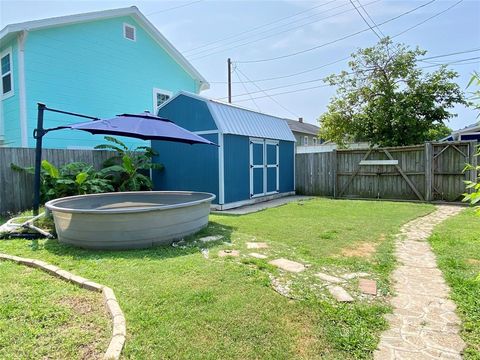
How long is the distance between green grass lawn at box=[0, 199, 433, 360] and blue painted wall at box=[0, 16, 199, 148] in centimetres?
663

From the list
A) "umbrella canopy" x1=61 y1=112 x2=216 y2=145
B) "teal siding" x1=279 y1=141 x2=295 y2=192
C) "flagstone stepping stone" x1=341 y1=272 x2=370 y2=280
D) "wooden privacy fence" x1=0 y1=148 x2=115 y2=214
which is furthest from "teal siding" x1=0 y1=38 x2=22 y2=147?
"flagstone stepping stone" x1=341 y1=272 x2=370 y2=280

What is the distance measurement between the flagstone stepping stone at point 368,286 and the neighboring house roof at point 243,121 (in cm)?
596

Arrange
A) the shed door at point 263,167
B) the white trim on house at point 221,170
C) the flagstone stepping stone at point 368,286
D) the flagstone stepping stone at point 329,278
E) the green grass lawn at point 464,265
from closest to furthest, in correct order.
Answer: the green grass lawn at point 464,265, the flagstone stepping stone at point 368,286, the flagstone stepping stone at point 329,278, the white trim on house at point 221,170, the shed door at point 263,167

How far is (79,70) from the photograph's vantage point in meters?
10.8

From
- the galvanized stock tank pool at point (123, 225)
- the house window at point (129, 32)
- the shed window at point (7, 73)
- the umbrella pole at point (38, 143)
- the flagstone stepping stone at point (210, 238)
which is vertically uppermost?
the house window at point (129, 32)

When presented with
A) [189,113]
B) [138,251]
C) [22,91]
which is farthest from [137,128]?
[22,91]

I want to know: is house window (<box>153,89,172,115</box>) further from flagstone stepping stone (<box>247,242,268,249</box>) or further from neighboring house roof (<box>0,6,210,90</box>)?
flagstone stepping stone (<box>247,242,268,249</box>)

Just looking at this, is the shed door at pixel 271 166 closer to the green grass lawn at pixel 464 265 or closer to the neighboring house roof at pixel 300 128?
the green grass lawn at pixel 464 265

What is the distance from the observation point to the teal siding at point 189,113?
8.91m

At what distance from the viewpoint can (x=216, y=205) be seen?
8.93 meters

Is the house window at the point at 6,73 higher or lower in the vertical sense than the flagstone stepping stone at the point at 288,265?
higher

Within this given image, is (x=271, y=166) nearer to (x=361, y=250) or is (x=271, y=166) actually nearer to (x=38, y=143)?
(x=361, y=250)

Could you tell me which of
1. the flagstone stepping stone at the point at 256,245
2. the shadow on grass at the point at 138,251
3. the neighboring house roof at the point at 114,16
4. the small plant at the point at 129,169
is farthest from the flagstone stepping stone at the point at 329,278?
the neighboring house roof at the point at 114,16

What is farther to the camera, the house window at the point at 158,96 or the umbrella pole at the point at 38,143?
the house window at the point at 158,96
